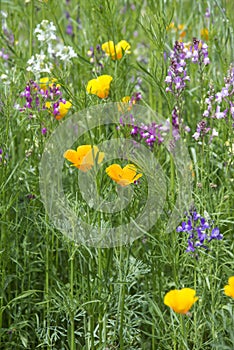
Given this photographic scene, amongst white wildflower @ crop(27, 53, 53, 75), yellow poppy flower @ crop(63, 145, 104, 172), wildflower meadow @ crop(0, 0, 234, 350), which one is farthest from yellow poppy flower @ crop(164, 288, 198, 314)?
white wildflower @ crop(27, 53, 53, 75)

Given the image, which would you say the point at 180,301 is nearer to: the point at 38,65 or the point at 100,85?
the point at 100,85

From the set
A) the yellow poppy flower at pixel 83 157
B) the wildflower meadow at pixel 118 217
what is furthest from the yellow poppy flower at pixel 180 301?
the yellow poppy flower at pixel 83 157

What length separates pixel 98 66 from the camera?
105 inches

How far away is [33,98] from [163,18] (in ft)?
1.68

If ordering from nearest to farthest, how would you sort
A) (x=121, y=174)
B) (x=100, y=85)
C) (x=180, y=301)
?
(x=180, y=301) < (x=121, y=174) < (x=100, y=85)

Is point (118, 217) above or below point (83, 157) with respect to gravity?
below

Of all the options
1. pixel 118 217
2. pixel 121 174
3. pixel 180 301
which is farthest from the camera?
pixel 118 217

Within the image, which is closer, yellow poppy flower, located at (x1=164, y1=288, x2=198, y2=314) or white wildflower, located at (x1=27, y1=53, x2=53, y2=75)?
yellow poppy flower, located at (x1=164, y1=288, x2=198, y2=314)

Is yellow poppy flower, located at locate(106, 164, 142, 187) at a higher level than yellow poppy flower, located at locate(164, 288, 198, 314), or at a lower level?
higher

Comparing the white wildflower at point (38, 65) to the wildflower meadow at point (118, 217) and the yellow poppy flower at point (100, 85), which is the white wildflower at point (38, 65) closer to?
the wildflower meadow at point (118, 217)

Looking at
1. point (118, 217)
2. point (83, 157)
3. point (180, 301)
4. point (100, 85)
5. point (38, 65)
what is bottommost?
point (180, 301)

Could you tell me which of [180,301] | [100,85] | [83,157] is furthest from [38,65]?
[180,301]

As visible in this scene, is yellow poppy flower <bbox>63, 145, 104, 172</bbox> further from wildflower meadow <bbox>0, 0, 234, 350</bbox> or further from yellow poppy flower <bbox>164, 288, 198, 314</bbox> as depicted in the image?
yellow poppy flower <bbox>164, 288, 198, 314</bbox>

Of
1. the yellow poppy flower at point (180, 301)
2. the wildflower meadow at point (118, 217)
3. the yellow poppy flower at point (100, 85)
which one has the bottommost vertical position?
the yellow poppy flower at point (180, 301)
